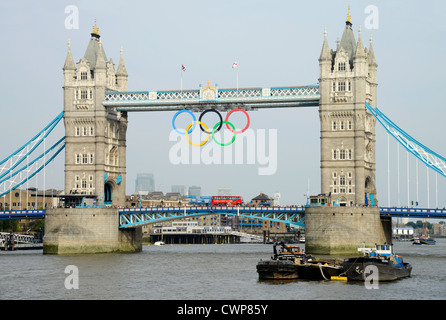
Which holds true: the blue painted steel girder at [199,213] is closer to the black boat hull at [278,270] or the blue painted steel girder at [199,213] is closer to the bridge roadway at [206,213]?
the bridge roadway at [206,213]

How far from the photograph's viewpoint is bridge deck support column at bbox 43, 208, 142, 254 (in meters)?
123

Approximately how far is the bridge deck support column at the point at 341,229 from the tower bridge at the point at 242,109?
0.14 m

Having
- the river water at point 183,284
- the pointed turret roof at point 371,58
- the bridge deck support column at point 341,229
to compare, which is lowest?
the river water at point 183,284

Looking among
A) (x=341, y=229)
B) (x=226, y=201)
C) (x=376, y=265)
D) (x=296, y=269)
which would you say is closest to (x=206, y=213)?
(x=226, y=201)

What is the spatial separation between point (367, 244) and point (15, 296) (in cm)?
6059

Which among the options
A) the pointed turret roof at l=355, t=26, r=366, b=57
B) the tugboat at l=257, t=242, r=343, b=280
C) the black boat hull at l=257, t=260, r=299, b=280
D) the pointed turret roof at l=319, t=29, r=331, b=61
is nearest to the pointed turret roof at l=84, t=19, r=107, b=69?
the pointed turret roof at l=319, t=29, r=331, b=61

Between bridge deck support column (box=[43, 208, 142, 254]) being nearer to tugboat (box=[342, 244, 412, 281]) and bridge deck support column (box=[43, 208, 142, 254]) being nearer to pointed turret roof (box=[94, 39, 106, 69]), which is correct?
pointed turret roof (box=[94, 39, 106, 69])

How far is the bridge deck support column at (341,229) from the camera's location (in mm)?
113500

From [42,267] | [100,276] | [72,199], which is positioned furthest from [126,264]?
[72,199]

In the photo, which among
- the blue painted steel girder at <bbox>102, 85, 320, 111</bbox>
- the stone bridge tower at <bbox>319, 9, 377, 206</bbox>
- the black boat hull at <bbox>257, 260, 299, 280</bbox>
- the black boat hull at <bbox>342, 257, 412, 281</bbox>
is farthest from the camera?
the blue painted steel girder at <bbox>102, 85, 320, 111</bbox>

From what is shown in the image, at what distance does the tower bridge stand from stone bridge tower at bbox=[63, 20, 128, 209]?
160mm

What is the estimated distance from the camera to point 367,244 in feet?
373

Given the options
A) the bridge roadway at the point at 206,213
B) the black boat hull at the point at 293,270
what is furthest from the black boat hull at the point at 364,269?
the bridge roadway at the point at 206,213
